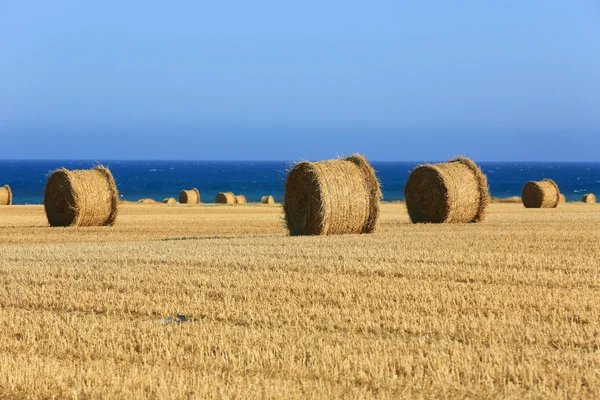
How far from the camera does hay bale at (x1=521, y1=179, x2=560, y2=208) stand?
3762 centimetres

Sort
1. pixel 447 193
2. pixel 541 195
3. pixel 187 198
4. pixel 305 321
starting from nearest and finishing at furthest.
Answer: pixel 305 321 → pixel 447 193 → pixel 541 195 → pixel 187 198

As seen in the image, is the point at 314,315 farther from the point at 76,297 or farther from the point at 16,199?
the point at 16,199

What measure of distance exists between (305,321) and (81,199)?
53.6 feet

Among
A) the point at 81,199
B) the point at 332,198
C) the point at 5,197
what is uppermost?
the point at 332,198

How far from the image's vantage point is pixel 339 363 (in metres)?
7.09

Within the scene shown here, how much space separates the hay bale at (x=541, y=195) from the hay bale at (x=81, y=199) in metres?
19.8

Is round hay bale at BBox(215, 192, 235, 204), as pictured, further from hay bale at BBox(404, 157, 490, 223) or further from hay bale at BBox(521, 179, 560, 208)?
hay bale at BBox(404, 157, 490, 223)

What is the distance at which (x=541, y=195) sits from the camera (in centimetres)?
3756

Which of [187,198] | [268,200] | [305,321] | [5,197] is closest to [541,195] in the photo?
[268,200]

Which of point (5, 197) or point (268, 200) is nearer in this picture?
point (5, 197)

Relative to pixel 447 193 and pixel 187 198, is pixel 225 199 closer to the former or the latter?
pixel 187 198

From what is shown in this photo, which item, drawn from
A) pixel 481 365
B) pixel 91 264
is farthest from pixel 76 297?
pixel 481 365

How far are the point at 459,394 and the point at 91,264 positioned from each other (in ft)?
27.2

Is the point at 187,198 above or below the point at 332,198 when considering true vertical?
below
